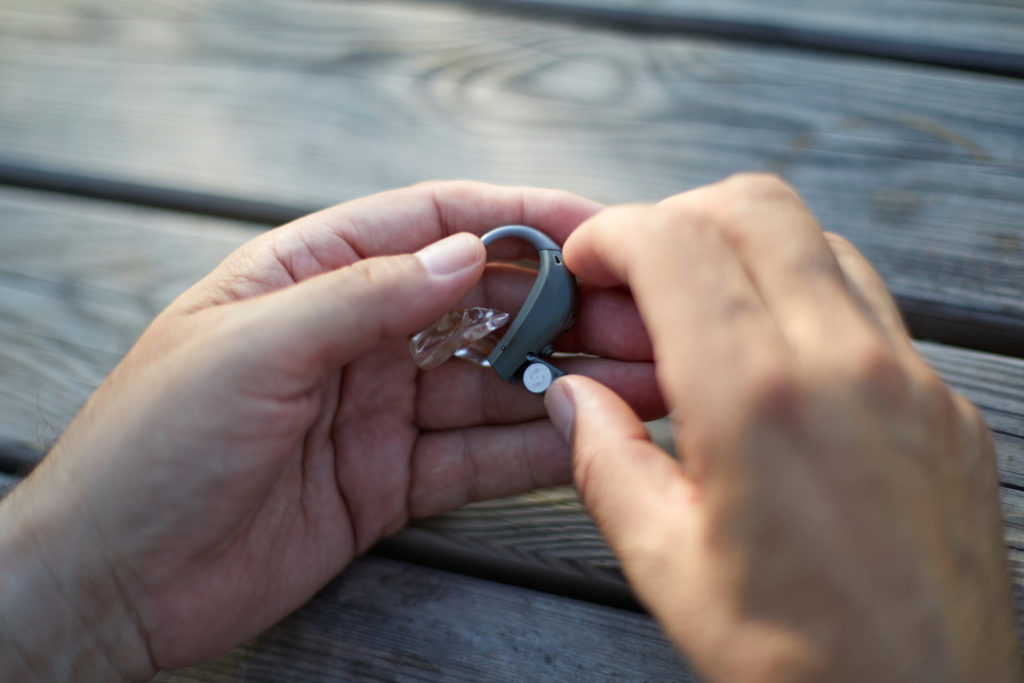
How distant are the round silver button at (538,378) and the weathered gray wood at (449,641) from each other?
0.35m

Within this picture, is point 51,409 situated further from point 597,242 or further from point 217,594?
point 597,242

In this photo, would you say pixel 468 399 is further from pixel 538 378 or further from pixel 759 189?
pixel 759 189

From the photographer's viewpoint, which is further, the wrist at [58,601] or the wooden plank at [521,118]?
the wooden plank at [521,118]

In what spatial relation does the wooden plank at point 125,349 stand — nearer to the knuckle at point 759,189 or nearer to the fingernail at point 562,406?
the fingernail at point 562,406

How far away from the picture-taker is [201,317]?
101 cm

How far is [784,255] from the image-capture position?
2.81ft

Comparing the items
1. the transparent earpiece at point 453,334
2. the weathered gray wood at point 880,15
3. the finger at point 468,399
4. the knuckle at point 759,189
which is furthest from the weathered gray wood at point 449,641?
the weathered gray wood at point 880,15

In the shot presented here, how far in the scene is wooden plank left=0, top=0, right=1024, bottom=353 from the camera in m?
1.38

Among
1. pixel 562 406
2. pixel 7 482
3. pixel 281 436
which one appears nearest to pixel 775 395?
pixel 562 406

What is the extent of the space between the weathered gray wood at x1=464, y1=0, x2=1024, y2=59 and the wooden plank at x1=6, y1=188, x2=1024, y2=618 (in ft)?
2.56

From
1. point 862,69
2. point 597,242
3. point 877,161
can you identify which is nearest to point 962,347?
point 877,161

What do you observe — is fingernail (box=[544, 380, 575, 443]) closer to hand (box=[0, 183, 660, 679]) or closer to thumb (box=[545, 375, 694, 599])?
thumb (box=[545, 375, 694, 599])

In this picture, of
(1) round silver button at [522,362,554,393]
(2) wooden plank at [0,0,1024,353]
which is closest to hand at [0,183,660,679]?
(1) round silver button at [522,362,554,393]

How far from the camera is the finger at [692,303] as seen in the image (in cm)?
77
